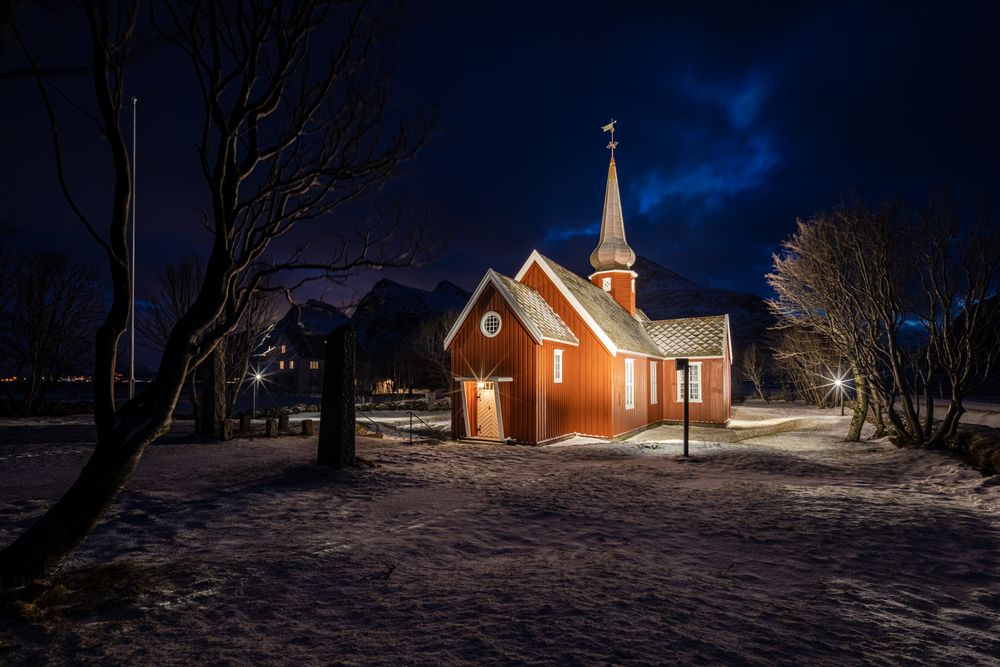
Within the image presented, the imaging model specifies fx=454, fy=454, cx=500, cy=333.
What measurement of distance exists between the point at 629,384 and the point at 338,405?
44.4 feet

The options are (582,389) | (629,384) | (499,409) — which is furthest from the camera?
(629,384)

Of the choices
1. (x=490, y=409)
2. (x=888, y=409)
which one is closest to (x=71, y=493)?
(x=490, y=409)

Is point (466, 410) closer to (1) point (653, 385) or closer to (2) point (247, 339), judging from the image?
(2) point (247, 339)

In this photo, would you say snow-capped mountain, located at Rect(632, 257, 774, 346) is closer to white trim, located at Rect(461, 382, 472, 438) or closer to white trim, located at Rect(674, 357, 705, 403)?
white trim, located at Rect(674, 357, 705, 403)

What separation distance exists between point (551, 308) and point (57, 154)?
17.2m

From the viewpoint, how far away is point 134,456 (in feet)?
14.6

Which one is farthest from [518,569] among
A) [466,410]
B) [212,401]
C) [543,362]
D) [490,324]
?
[212,401]

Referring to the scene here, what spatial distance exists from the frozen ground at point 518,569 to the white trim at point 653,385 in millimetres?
12838

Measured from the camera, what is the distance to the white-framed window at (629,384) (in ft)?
66.7

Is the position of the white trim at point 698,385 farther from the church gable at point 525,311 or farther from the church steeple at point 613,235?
the church gable at point 525,311

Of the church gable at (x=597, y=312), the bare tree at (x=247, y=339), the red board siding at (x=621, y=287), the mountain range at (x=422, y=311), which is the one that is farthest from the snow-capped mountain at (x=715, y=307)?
the bare tree at (x=247, y=339)

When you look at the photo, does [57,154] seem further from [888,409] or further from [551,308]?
[888,409]

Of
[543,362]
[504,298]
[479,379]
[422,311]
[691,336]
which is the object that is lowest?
[479,379]

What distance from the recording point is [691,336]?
86.7 feet
